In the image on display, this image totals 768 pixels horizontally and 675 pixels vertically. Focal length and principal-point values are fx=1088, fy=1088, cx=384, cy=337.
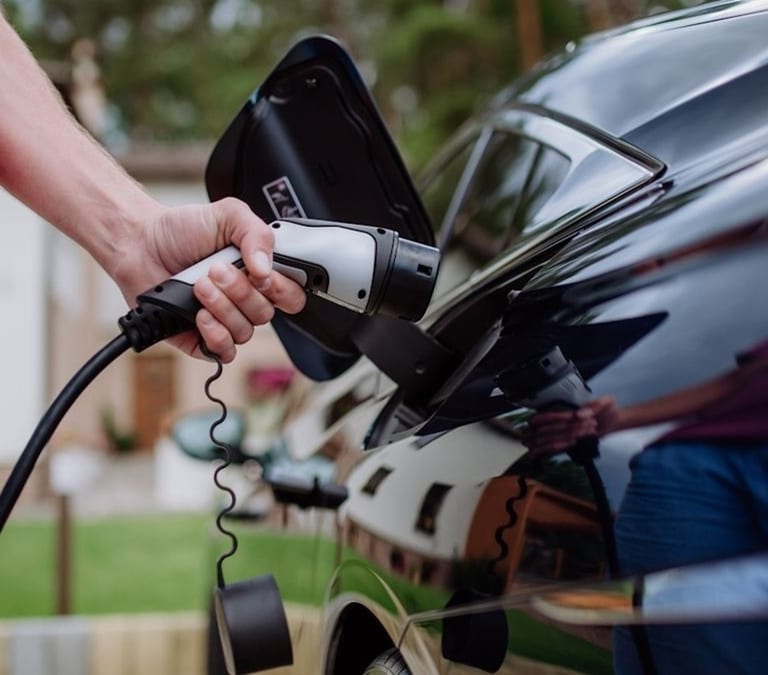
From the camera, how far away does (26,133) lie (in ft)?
5.61

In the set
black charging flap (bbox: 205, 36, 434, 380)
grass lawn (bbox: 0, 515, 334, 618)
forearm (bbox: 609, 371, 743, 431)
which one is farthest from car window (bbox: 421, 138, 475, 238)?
forearm (bbox: 609, 371, 743, 431)

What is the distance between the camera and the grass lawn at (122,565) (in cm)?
612

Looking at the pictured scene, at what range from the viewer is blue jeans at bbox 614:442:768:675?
918mm

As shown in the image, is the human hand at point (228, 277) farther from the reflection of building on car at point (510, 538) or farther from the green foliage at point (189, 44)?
the green foliage at point (189, 44)

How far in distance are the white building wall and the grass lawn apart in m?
4.37

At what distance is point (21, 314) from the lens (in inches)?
567

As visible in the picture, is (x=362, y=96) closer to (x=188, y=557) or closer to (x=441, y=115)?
(x=188, y=557)

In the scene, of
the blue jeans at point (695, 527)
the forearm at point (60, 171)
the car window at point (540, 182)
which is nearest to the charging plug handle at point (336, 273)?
the forearm at point (60, 171)

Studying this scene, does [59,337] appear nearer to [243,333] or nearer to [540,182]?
[540,182]

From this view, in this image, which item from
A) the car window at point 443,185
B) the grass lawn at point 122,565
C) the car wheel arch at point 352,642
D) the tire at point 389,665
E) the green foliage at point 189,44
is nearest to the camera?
the tire at point 389,665

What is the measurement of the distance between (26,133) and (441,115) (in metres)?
12.5

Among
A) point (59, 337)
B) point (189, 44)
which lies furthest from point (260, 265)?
point (189, 44)

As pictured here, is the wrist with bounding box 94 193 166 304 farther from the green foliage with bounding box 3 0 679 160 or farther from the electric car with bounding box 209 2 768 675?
the green foliage with bounding box 3 0 679 160

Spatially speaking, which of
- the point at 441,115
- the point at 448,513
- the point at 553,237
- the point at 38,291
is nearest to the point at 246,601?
the point at 448,513
